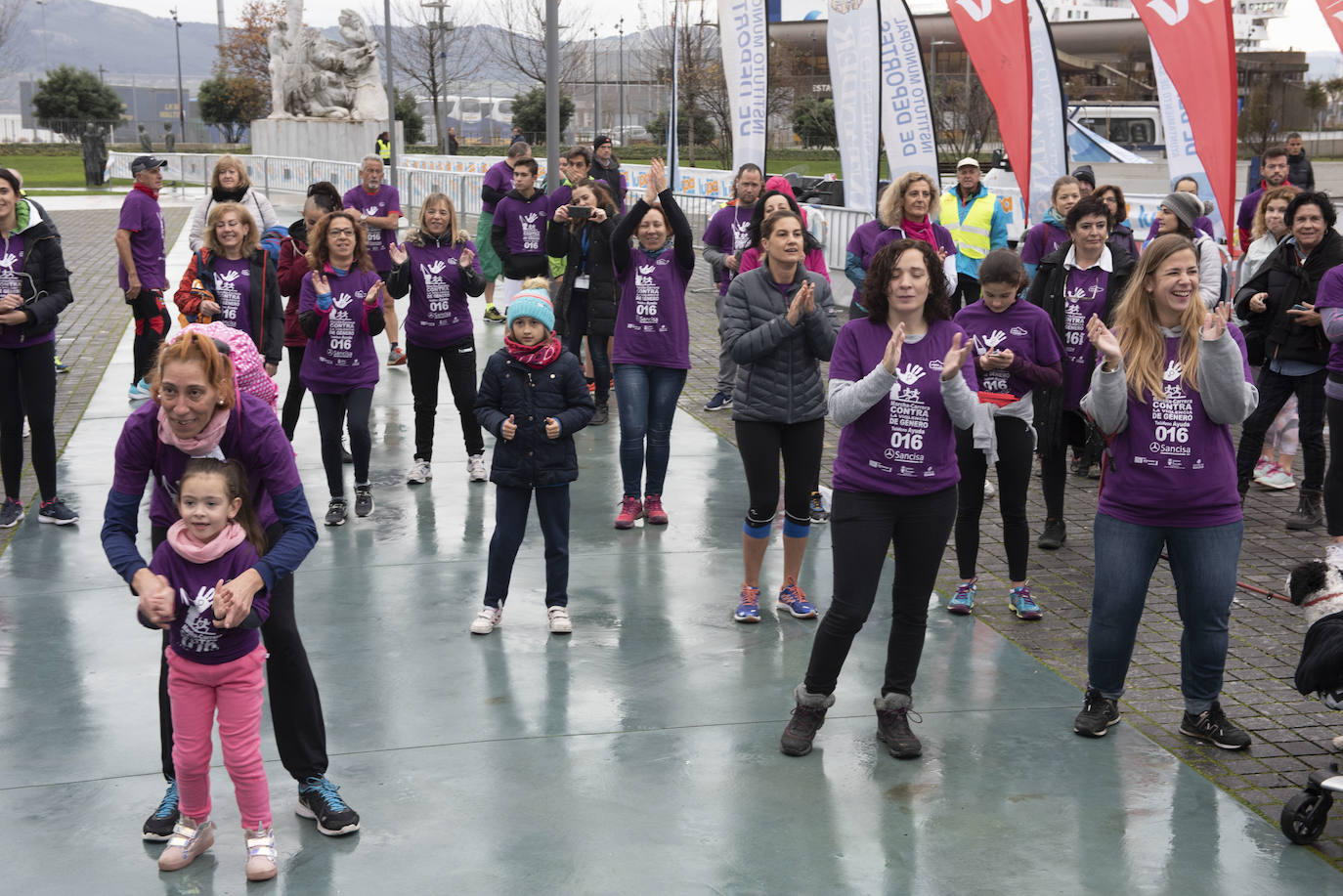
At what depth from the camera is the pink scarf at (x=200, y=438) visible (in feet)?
13.0

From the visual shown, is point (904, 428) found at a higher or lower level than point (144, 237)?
lower

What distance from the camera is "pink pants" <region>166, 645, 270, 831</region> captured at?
4.04 m

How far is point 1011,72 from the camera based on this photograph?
1300cm

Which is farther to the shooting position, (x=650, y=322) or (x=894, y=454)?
(x=650, y=322)

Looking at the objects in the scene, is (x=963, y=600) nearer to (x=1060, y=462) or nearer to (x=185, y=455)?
(x=1060, y=462)

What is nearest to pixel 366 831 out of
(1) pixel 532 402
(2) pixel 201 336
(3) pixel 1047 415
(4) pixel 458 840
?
(4) pixel 458 840

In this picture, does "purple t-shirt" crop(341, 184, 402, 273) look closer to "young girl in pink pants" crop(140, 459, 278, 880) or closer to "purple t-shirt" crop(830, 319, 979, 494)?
"purple t-shirt" crop(830, 319, 979, 494)

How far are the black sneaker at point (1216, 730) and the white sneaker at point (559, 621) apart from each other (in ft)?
9.03

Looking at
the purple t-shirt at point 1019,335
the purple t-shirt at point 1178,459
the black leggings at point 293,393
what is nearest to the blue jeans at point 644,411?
the purple t-shirt at point 1019,335

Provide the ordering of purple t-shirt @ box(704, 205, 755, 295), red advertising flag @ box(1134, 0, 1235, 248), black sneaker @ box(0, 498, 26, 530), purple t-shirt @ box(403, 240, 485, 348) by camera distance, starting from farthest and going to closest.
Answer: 1. purple t-shirt @ box(704, 205, 755, 295)
2. red advertising flag @ box(1134, 0, 1235, 248)
3. purple t-shirt @ box(403, 240, 485, 348)
4. black sneaker @ box(0, 498, 26, 530)

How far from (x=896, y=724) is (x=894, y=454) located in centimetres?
105

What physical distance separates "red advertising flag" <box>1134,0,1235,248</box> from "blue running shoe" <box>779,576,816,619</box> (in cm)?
518

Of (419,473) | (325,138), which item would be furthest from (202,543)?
(325,138)

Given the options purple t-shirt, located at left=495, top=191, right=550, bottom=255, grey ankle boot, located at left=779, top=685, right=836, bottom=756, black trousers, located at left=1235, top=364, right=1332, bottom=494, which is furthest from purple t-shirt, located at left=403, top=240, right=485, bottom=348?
black trousers, located at left=1235, top=364, right=1332, bottom=494
